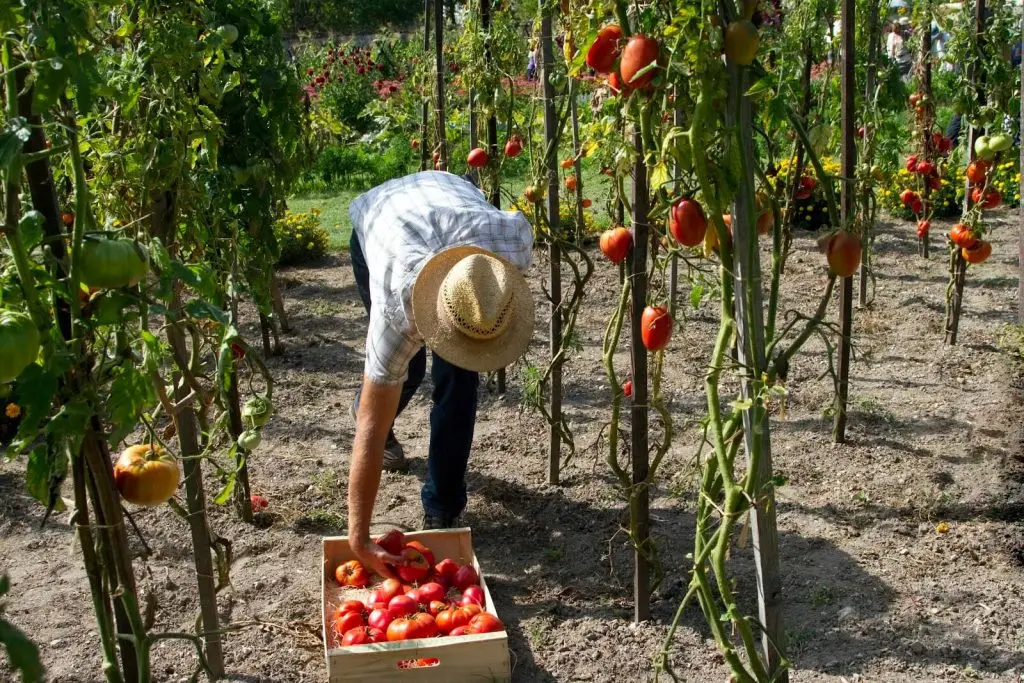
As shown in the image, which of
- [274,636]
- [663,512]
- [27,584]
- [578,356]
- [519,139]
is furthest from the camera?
[578,356]

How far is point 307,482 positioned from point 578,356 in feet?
5.67

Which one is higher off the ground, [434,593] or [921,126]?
[921,126]

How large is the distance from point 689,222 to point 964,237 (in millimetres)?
2851

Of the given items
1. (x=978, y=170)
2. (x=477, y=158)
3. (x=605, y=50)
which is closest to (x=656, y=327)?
(x=605, y=50)

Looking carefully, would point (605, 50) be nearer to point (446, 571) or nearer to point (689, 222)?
point (689, 222)

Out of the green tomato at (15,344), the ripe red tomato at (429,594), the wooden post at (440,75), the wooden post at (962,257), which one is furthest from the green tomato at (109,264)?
the wooden post at (962,257)

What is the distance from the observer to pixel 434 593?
2771 millimetres

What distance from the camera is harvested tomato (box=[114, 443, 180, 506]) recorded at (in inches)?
69.7

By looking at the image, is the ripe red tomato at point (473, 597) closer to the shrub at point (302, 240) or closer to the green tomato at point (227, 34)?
the green tomato at point (227, 34)

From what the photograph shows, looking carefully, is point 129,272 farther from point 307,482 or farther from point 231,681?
point 307,482

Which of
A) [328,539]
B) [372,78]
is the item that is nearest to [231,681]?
[328,539]

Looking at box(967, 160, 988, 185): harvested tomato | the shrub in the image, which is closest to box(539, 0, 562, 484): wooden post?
box(967, 160, 988, 185): harvested tomato

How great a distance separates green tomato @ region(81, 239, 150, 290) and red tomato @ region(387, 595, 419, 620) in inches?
59.9

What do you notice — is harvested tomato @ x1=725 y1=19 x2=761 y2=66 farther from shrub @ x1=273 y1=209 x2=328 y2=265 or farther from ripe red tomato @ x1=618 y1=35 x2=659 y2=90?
shrub @ x1=273 y1=209 x2=328 y2=265
